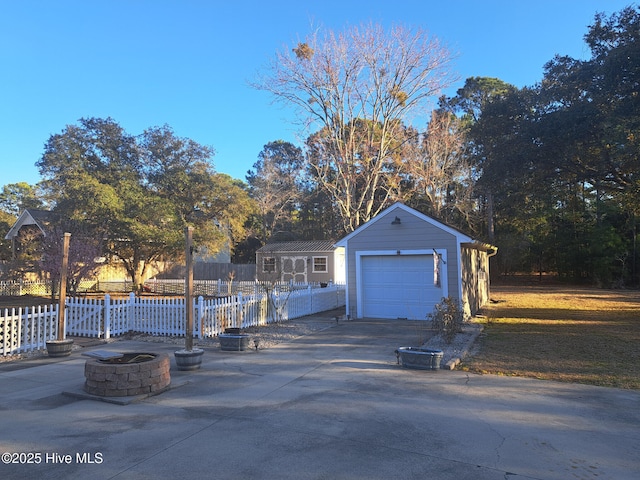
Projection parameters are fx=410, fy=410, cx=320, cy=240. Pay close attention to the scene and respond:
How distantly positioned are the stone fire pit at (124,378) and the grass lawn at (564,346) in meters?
4.92

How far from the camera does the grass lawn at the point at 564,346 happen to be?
6.68m

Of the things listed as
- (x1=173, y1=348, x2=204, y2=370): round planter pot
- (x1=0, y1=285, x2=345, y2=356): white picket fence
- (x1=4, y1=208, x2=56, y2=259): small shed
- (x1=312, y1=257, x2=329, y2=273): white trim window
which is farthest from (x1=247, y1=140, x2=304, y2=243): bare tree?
(x1=173, y1=348, x2=204, y2=370): round planter pot

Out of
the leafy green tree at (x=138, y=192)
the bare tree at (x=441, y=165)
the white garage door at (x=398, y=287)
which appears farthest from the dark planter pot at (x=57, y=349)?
the bare tree at (x=441, y=165)

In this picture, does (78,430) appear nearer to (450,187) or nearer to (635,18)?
(635,18)

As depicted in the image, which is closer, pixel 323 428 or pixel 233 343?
pixel 323 428

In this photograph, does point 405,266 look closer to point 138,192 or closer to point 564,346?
point 564,346

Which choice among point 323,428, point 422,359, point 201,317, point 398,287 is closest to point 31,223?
point 201,317

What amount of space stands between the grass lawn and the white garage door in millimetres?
2076

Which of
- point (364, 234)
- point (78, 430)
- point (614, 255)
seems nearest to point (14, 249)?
point (364, 234)

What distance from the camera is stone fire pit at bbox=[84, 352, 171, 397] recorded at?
5.24 metres

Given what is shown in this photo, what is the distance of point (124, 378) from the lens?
5250mm

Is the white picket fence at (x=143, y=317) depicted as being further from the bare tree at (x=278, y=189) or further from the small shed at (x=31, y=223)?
the bare tree at (x=278, y=189)

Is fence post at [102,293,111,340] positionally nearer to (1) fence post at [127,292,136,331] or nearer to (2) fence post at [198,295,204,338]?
(1) fence post at [127,292,136,331]

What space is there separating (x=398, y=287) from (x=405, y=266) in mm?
736
